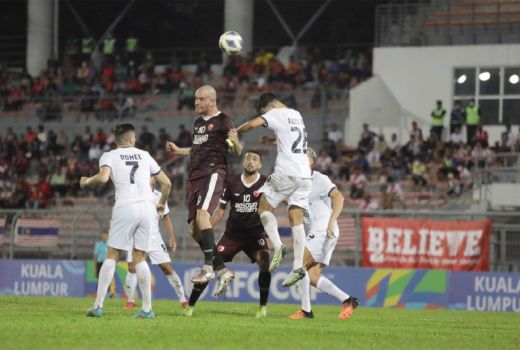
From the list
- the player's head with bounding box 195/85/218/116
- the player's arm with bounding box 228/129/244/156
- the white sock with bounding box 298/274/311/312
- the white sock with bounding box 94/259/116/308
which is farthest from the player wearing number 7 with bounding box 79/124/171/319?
the white sock with bounding box 298/274/311/312

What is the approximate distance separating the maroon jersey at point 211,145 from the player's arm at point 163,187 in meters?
0.54

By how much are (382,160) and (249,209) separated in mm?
17849

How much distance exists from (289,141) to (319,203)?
7.05 ft

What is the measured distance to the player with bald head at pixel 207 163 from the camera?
15.2 meters

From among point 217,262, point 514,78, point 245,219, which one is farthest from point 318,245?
point 514,78

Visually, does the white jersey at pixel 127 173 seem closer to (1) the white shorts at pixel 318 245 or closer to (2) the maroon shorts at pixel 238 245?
(2) the maroon shorts at pixel 238 245

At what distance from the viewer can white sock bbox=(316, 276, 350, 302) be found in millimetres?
16734

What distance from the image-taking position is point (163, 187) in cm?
1483

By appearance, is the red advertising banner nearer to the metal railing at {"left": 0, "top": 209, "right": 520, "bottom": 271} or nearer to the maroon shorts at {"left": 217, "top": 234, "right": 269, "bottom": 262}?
the metal railing at {"left": 0, "top": 209, "right": 520, "bottom": 271}

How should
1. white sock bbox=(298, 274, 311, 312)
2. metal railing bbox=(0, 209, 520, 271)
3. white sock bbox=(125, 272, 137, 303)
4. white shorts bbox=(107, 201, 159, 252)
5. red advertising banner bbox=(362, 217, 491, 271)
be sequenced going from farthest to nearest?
1. red advertising banner bbox=(362, 217, 491, 271)
2. metal railing bbox=(0, 209, 520, 271)
3. white sock bbox=(125, 272, 137, 303)
4. white sock bbox=(298, 274, 311, 312)
5. white shorts bbox=(107, 201, 159, 252)

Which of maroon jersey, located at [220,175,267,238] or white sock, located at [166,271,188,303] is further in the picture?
white sock, located at [166,271,188,303]

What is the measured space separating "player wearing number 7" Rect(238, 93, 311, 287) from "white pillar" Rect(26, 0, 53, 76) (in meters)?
32.5

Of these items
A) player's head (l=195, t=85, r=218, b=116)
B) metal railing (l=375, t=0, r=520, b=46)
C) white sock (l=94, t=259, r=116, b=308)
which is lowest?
white sock (l=94, t=259, r=116, b=308)

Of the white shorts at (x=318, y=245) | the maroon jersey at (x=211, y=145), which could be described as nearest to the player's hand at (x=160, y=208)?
the maroon jersey at (x=211, y=145)
